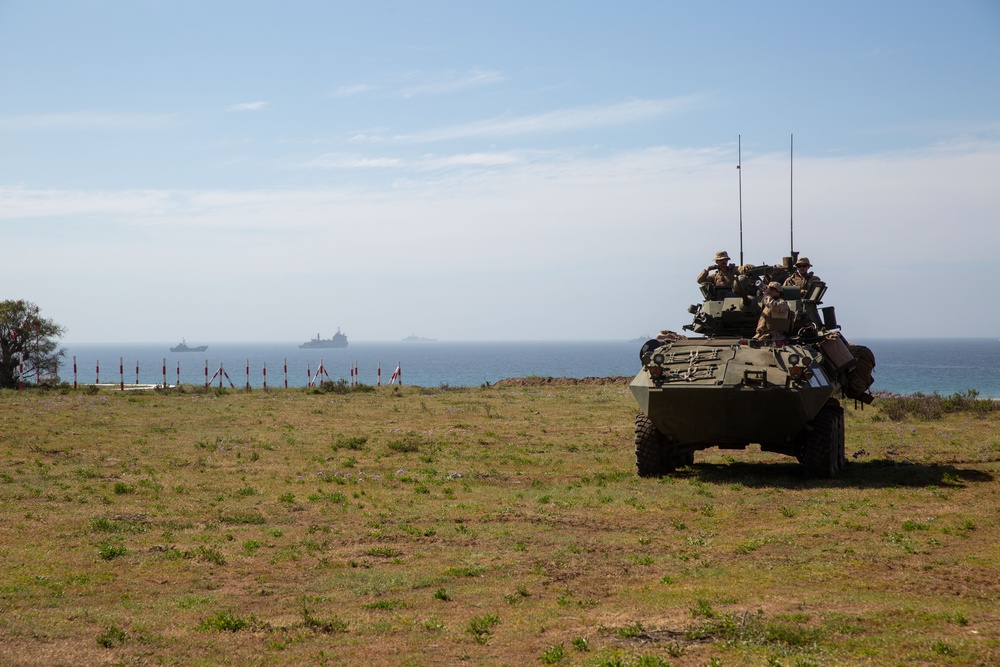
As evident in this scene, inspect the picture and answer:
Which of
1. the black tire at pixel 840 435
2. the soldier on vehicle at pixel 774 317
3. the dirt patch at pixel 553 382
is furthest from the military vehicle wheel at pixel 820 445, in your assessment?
the dirt patch at pixel 553 382

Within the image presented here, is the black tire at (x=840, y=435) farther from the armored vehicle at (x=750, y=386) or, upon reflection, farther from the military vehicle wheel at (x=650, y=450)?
the military vehicle wheel at (x=650, y=450)

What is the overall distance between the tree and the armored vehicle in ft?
116

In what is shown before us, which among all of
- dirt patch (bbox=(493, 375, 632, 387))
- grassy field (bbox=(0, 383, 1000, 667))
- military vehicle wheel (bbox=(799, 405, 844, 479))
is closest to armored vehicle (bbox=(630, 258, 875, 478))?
military vehicle wheel (bbox=(799, 405, 844, 479))

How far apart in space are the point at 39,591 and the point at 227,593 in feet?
5.56

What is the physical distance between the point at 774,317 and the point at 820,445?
2154mm

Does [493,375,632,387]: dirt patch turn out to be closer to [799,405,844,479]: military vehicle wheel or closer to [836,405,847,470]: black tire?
[836,405,847,470]: black tire

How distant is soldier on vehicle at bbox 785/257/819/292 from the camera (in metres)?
17.7

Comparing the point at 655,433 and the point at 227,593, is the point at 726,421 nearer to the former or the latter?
the point at 655,433

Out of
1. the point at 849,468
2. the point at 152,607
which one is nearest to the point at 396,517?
the point at 152,607

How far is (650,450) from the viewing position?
53.3ft

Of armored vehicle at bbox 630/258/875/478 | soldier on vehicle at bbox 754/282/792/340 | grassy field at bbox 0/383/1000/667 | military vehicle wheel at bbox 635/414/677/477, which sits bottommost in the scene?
grassy field at bbox 0/383/1000/667

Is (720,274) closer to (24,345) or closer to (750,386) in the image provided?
(750,386)

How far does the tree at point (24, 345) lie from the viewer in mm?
44031

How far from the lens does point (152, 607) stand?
8703 millimetres
